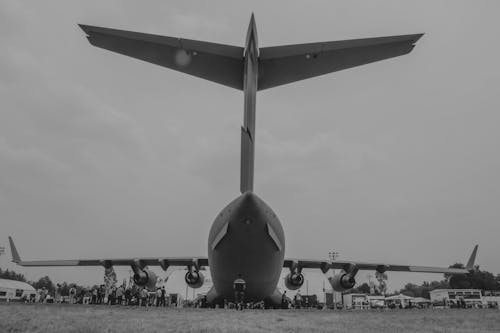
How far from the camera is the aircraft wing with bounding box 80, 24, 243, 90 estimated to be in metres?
6.72

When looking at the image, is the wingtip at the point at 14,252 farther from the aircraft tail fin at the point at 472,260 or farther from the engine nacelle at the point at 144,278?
the aircraft tail fin at the point at 472,260

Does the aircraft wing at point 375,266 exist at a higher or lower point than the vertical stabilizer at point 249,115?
lower

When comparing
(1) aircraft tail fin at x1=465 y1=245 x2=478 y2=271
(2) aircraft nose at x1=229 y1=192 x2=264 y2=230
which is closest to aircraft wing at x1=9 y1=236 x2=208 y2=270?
(2) aircraft nose at x1=229 y1=192 x2=264 y2=230

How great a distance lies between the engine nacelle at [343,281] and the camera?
49.2 ft

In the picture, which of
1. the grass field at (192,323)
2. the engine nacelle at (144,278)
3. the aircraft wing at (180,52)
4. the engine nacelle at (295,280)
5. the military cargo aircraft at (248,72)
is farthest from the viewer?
the engine nacelle at (295,280)

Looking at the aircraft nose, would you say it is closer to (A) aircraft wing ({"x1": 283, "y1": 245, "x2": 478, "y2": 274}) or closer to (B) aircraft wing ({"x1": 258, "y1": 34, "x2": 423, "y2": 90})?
(B) aircraft wing ({"x1": 258, "y1": 34, "x2": 423, "y2": 90})

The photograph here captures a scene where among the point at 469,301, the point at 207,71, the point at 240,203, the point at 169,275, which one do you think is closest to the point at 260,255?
the point at 240,203

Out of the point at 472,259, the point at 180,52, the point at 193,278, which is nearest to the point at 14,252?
the point at 193,278

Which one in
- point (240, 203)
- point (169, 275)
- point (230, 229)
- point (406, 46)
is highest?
point (406, 46)

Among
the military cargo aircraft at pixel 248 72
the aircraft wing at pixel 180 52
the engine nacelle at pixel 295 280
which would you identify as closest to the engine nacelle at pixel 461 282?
the engine nacelle at pixel 295 280

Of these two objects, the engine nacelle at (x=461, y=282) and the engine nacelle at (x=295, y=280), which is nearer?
the engine nacelle at (x=295, y=280)

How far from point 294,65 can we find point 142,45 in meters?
3.38

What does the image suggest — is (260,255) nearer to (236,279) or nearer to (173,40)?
(236,279)

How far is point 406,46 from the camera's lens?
6793 millimetres
